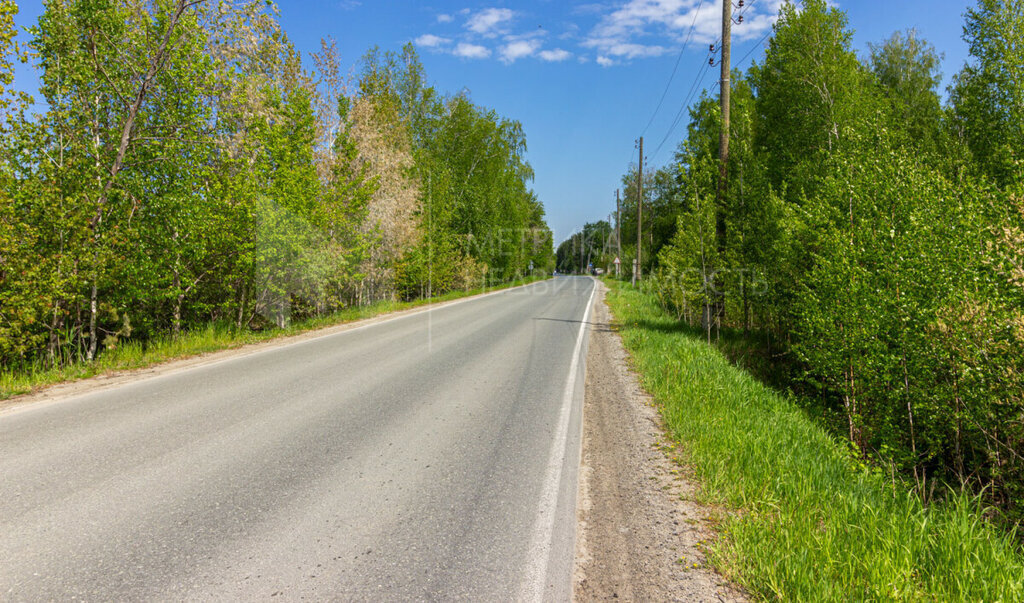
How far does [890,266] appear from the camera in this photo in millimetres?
6332

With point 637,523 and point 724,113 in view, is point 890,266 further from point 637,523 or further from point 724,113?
point 724,113

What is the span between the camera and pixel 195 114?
9883 millimetres

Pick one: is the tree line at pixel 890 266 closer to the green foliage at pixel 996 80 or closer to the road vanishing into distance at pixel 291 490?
the green foliage at pixel 996 80

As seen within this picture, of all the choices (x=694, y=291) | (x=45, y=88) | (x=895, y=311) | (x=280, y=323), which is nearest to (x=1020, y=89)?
(x=694, y=291)

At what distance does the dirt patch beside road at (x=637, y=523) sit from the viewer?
274cm

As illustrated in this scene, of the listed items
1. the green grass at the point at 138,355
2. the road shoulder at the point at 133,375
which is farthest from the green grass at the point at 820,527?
the green grass at the point at 138,355

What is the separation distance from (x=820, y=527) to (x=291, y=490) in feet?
13.1

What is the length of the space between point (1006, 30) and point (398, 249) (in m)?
22.6

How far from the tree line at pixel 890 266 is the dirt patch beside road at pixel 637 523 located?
2.41 meters

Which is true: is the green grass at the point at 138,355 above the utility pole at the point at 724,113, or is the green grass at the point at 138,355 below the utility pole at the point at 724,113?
below

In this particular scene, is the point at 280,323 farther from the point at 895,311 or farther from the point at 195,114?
the point at 895,311

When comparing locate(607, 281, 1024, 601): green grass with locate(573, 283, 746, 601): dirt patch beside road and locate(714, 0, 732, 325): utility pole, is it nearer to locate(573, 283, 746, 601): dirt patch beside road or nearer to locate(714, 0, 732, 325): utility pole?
locate(573, 283, 746, 601): dirt patch beside road

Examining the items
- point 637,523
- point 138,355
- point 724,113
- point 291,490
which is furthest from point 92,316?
point 724,113

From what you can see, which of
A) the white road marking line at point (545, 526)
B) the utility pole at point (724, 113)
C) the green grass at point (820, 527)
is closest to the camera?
the green grass at point (820, 527)
